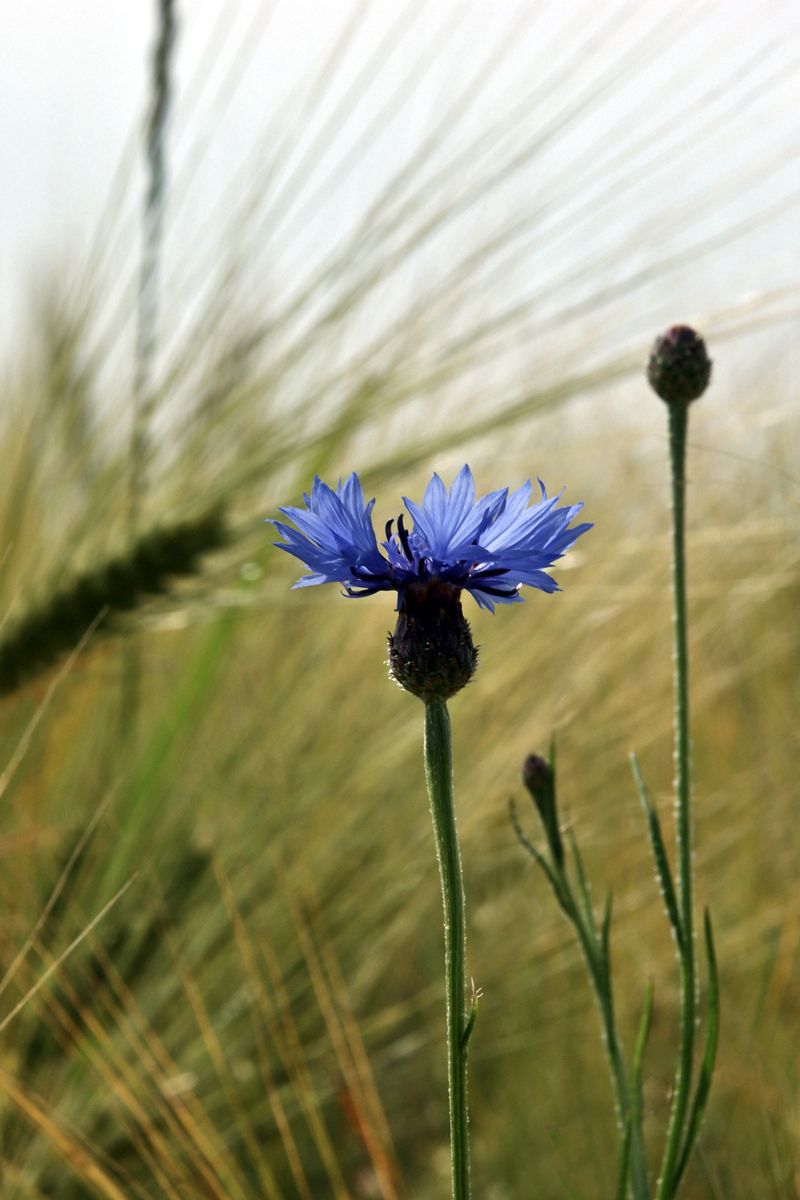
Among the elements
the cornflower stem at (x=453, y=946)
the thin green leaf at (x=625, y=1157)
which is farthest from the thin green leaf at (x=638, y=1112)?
the cornflower stem at (x=453, y=946)

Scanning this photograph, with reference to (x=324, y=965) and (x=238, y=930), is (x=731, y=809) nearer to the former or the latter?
(x=324, y=965)

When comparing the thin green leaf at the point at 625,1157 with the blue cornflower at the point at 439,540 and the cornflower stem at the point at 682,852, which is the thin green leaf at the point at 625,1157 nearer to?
the cornflower stem at the point at 682,852

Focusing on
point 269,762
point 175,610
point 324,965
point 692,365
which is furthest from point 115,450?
point 692,365

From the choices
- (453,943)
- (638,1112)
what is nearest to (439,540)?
(453,943)

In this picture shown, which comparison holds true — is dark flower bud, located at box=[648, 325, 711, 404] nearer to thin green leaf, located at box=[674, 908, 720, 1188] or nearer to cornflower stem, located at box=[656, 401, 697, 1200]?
cornflower stem, located at box=[656, 401, 697, 1200]

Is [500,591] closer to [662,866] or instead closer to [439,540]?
[439,540]

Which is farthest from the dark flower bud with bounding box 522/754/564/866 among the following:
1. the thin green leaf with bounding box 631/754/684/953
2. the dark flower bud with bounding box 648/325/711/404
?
the dark flower bud with bounding box 648/325/711/404
